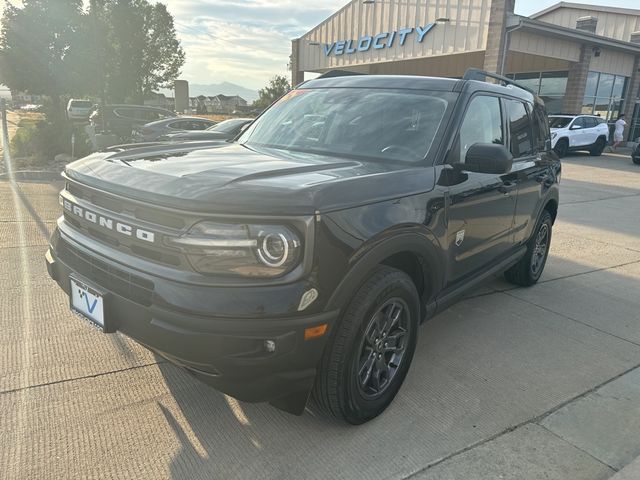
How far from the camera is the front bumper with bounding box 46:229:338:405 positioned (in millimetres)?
2039

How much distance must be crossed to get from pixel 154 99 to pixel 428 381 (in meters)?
39.9

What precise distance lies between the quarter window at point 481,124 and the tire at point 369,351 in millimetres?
1091

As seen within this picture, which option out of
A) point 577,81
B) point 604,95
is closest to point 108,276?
point 577,81

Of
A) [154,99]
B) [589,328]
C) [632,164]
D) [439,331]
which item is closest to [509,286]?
[589,328]

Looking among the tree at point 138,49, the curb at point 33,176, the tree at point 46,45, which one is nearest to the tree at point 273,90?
the tree at point 138,49

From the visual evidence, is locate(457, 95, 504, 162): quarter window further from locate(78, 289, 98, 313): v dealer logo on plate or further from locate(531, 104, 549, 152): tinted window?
locate(78, 289, 98, 313): v dealer logo on plate

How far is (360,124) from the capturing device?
11.0 ft

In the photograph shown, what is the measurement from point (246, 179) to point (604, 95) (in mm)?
26878

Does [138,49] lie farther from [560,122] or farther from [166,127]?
[560,122]

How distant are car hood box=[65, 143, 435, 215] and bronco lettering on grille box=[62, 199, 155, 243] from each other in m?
0.14

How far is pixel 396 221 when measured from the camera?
8.30 ft

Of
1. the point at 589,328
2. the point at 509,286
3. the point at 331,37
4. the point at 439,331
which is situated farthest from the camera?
the point at 331,37

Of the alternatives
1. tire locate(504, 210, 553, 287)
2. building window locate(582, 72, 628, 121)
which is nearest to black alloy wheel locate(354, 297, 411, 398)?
tire locate(504, 210, 553, 287)

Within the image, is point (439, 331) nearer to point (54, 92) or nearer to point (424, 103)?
point (424, 103)
